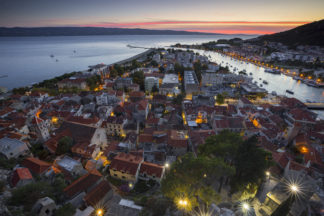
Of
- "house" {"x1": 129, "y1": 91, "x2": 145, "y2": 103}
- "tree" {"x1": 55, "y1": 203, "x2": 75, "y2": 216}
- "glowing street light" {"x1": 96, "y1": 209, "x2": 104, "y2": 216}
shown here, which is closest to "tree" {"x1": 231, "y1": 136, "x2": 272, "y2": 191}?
"glowing street light" {"x1": 96, "y1": 209, "x2": 104, "y2": 216}

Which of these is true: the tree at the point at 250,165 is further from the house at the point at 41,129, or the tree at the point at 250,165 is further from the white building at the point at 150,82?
the white building at the point at 150,82

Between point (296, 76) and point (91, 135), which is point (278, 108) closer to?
point (91, 135)

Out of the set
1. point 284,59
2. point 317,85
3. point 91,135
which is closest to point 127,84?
point 91,135

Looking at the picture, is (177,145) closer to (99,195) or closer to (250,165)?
(250,165)

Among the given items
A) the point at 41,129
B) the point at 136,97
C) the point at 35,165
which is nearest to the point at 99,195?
the point at 35,165

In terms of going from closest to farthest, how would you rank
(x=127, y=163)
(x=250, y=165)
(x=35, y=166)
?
(x=250, y=165) → (x=35, y=166) → (x=127, y=163)
